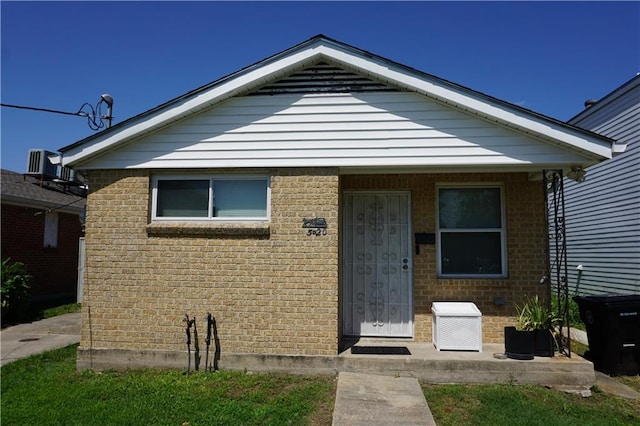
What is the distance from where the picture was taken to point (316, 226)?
623cm

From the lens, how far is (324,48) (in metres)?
6.29

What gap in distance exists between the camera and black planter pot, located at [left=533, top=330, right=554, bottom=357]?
596 centimetres

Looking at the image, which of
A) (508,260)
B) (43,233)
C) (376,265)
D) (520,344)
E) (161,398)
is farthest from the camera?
(43,233)

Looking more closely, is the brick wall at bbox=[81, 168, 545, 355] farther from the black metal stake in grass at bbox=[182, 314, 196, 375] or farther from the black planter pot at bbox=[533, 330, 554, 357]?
the black planter pot at bbox=[533, 330, 554, 357]

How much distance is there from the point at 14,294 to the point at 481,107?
11.6m

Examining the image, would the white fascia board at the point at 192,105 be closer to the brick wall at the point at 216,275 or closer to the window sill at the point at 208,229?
the brick wall at the point at 216,275

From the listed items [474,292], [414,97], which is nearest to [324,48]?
[414,97]

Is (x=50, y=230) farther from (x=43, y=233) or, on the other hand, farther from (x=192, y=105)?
(x=192, y=105)

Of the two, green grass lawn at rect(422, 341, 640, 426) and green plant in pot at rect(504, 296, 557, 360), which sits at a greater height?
green plant in pot at rect(504, 296, 557, 360)

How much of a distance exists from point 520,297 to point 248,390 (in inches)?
175

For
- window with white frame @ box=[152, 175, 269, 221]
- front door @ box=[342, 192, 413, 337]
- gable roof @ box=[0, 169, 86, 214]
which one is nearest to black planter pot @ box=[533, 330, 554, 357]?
front door @ box=[342, 192, 413, 337]

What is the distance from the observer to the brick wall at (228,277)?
6156mm

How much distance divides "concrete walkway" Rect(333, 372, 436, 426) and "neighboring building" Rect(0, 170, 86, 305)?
1024 centimetres

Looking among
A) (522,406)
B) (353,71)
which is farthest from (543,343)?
(353,71)
